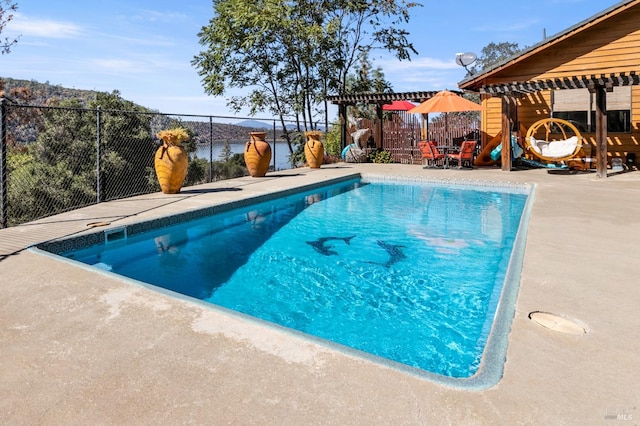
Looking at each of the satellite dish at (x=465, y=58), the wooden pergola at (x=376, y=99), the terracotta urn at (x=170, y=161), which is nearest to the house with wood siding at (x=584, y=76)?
the wooden pergola at (x=376, y=99)

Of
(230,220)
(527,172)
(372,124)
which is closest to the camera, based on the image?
(230,220)

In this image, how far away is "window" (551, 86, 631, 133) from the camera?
12.5 metres

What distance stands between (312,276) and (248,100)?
59.6ft

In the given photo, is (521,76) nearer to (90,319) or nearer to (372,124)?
(372,124)

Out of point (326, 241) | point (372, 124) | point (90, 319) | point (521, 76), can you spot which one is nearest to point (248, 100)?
point (372, 124)

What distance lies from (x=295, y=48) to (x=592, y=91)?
12.1 metres

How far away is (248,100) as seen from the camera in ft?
71.1

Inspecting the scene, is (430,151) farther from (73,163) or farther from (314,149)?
(73,163)

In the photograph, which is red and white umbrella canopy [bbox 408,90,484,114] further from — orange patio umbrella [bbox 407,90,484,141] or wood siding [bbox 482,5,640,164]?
wood siding [bbox 482,5,640,164]

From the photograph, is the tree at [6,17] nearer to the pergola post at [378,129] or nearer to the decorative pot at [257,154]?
the decorative pot at [257,154]

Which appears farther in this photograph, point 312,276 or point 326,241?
point 326,241

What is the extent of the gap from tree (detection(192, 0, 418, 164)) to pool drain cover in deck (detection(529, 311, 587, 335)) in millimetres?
17289

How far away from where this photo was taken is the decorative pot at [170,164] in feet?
27.2

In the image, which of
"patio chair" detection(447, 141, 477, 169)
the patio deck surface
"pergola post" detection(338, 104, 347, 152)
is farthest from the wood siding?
the patio deck surface
